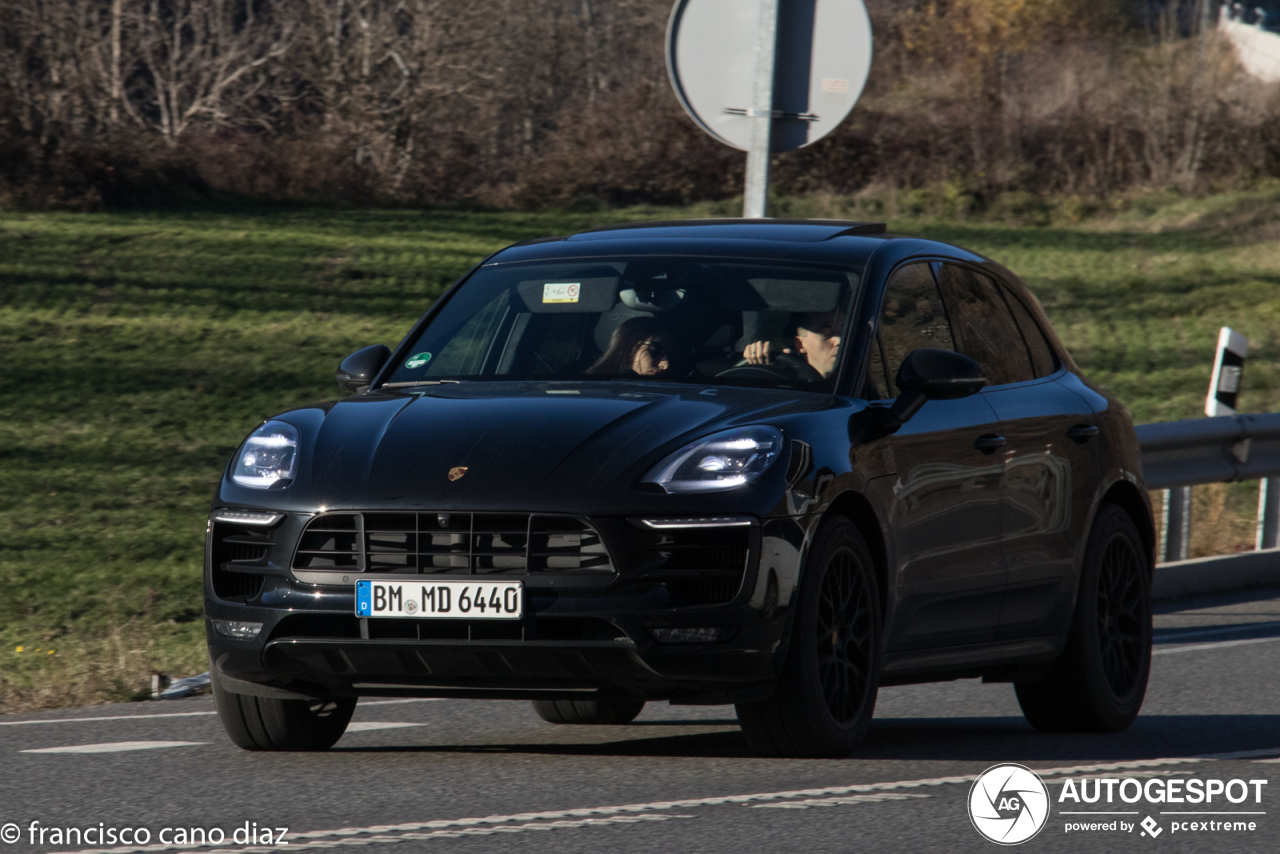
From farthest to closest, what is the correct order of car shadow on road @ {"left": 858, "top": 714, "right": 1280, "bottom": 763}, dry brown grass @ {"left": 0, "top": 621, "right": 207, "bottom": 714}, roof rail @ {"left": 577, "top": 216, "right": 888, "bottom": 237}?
dry brown grass @ {"left": 0, "top": 621, "right": 207, "bottom": 714}, roof rail @ {"left": 577, "top": 216, "right": 888, "bottom": 237}, car shadow on road @ {"left": 858, "top": 714, "right": 1280, "bottom": 763}

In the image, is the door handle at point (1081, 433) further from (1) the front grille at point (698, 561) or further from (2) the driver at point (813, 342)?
(1) the front grille at point (698, 561)

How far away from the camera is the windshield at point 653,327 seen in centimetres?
669

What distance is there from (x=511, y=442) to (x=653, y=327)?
3.42 feet

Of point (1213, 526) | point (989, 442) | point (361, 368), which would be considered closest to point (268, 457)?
point (361, 368)

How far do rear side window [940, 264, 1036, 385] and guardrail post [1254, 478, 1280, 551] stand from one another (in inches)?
233

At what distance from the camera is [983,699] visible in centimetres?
862

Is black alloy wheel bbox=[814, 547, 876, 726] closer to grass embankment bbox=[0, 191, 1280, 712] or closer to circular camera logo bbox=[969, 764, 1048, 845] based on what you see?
circular camera logo bbox=[969, 764, 1048, 845]

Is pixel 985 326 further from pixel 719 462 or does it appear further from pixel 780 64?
pixel 780 64

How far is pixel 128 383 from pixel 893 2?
45665 mm

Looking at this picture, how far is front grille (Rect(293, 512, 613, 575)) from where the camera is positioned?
5699 millimetres

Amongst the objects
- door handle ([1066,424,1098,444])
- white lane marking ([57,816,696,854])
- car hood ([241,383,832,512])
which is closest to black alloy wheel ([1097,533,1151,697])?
door handle ([1066,424,1098,444])

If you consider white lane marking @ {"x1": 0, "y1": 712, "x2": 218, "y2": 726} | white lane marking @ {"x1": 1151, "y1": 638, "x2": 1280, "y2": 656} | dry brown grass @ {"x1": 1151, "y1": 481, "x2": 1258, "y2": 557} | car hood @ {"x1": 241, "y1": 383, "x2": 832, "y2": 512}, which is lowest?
dry brown grass @ {"x1": 1151, "y1": 481, "x2": 1258, "y2": 557}

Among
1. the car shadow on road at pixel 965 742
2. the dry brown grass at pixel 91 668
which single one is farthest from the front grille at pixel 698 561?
the dry brown grass at pixel 91 668

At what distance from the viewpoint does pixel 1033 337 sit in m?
8.05
